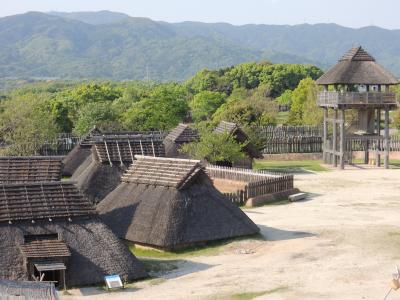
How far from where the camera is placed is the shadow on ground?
106 ft

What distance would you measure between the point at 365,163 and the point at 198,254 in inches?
1322

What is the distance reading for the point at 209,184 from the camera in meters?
32.1

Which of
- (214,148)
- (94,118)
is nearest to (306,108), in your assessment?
(94,118)

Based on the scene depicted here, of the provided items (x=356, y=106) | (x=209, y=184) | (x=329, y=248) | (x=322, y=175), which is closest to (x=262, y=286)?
(x=329, y=248)

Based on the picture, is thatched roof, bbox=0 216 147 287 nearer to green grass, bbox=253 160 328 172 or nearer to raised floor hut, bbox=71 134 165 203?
raised floor hut, bbox=71 134 165 203

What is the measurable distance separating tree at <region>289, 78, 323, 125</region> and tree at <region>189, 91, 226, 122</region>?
38.6 ft

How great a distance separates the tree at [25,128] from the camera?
5806 cm

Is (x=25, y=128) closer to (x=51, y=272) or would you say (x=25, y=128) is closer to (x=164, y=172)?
(x=164, y=172)

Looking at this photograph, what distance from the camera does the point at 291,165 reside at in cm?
5950

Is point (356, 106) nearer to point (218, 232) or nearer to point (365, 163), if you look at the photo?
point (365, 163)

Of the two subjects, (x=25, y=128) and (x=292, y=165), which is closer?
(x=25, y=128)

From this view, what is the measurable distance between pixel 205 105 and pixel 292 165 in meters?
33.7

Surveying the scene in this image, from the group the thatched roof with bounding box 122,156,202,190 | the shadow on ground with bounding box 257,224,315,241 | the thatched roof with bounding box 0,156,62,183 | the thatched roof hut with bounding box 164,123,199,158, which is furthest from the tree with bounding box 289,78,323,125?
the thatched roof with bounding box 0,156,62,183

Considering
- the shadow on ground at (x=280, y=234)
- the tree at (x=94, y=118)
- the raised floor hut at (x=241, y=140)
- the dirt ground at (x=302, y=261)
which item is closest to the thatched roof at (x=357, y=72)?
the raised floor hut at (x=241, y=140)
